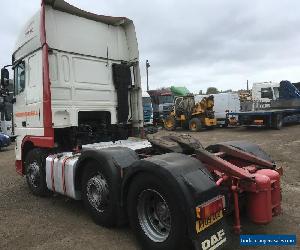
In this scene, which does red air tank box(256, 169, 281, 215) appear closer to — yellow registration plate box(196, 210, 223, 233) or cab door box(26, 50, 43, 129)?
yellow registration plate box(196, 210, 223, 233)

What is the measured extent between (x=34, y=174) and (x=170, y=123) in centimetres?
1743

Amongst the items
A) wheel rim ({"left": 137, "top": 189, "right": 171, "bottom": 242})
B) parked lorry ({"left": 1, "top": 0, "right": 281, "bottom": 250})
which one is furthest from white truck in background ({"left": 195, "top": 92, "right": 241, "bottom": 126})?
wheel rim ({"left": 137, "top": 189, "right": 171, "bottom": 242})

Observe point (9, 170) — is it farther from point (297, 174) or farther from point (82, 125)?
point (297, 174)

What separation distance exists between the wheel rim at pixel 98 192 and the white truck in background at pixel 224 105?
1808 cm

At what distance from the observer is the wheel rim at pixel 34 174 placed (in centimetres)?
639

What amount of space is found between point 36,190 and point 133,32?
366 centimetres

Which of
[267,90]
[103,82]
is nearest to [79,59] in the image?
[103,82]

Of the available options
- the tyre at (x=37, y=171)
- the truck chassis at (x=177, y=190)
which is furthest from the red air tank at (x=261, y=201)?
the tyre at (x=37, y=171)

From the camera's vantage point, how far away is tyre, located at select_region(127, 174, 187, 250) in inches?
142

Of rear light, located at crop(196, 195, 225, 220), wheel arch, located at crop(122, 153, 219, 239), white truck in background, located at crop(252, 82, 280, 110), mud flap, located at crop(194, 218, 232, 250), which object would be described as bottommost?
mud flap, located at crop(194, 218, 232, 250)

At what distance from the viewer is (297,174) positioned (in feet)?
25.6

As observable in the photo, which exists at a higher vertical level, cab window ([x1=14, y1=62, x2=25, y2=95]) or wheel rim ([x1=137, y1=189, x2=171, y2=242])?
cab window ([x1=14, y1=62, x2=25, y2=95])

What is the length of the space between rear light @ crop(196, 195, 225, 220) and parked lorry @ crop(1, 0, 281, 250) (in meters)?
0.01

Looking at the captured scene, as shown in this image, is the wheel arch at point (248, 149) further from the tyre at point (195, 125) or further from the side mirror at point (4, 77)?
the tyre at point (195, 125)
